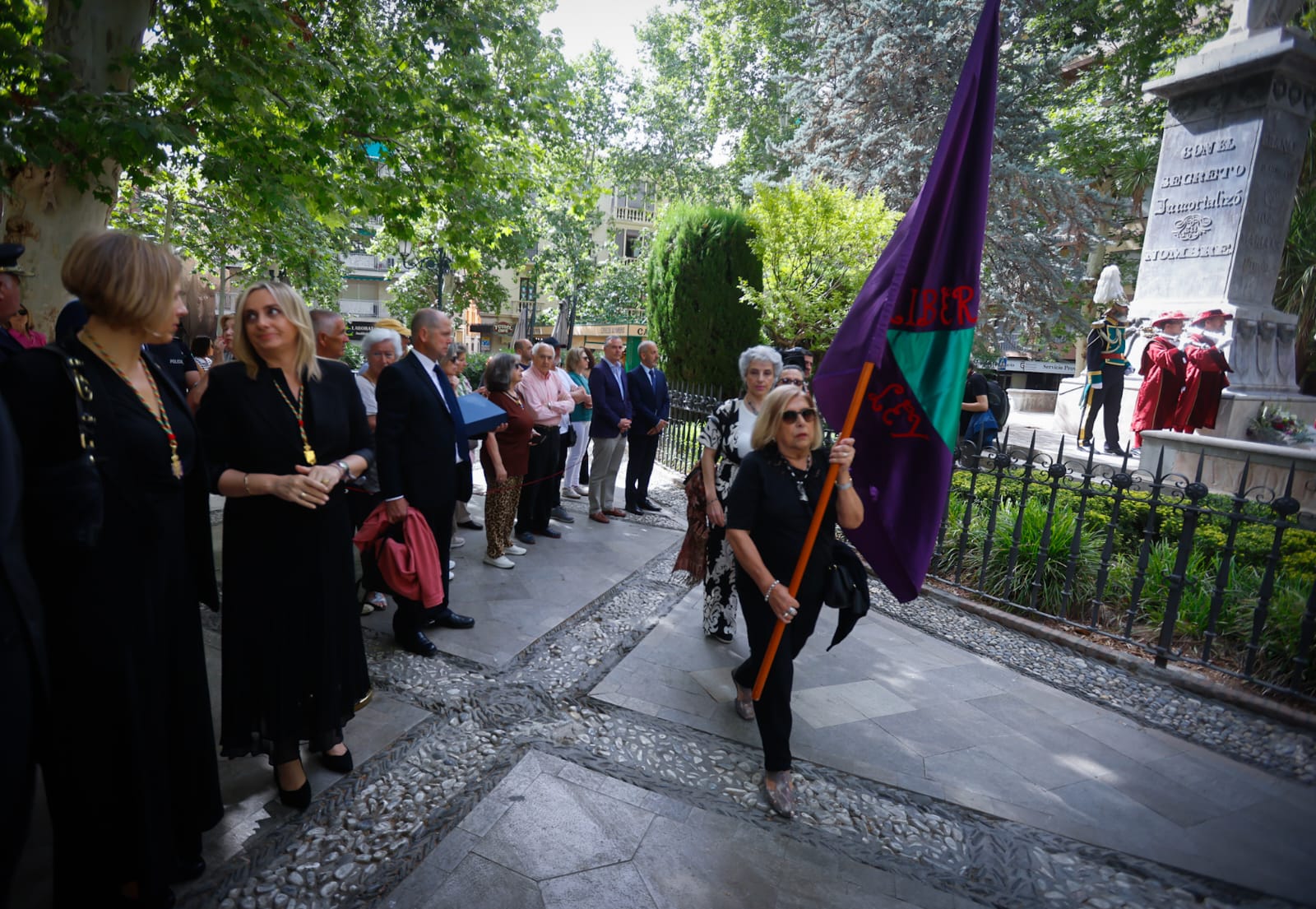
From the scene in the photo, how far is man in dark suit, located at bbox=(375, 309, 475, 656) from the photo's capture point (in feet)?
12.7

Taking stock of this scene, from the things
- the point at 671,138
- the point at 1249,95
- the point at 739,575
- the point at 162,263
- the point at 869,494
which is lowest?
the point at 739,575

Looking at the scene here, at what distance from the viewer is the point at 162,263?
6.92 feet

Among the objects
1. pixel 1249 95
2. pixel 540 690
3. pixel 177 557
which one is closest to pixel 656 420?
pixel 540 690

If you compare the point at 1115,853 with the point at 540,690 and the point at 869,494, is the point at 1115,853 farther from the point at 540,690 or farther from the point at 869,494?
the point at 540,690

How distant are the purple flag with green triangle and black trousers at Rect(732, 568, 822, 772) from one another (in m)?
0.46

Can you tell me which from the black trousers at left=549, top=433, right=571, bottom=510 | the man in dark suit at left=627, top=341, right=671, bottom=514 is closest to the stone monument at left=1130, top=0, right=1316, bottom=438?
the man in dark suit at left=627, top=341, right=671, bottom=514

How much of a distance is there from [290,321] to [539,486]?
176 inches

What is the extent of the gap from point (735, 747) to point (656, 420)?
516 centimetres

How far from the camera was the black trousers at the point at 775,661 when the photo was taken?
2.95 meters

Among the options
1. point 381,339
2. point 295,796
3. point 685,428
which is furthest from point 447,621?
point 685,428

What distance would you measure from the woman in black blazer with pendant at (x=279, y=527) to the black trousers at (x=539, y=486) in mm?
3965

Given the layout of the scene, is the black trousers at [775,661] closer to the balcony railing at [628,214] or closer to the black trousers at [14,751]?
the black trousers at [14,751]

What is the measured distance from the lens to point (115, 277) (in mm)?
1990

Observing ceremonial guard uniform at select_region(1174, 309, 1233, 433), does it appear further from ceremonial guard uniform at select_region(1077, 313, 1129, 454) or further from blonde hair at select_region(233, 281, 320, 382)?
blonde hair at select_region(233, 281, 320, 382)
